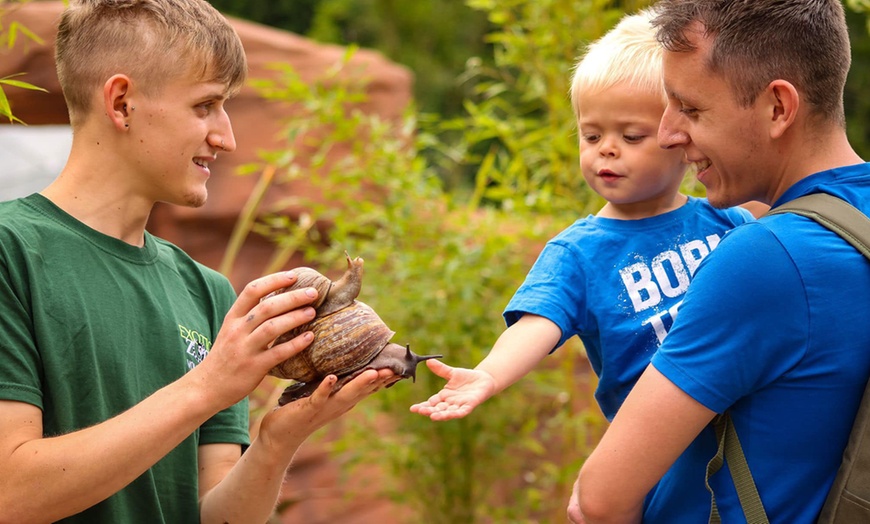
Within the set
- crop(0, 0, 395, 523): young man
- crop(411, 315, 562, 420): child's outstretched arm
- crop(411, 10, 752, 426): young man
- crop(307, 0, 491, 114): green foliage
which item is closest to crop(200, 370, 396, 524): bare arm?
crop(0, 0, 395, 523): young man

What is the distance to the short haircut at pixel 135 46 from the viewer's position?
176 centimetres

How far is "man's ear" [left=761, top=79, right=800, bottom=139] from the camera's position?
1414 mm

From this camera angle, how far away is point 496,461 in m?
4.24

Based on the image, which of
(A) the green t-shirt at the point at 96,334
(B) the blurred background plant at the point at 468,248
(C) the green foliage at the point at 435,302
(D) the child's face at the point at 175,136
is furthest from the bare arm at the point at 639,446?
(C) the green foliage at the point at 435,302

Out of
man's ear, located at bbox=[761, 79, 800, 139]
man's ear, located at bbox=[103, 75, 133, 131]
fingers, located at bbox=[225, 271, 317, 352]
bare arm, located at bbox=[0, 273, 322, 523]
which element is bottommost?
bare arm, located at bbox=[0, 273, 322, 523]

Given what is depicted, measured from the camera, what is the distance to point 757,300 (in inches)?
52.1

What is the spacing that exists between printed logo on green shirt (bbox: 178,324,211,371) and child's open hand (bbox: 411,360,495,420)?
49 centimetres

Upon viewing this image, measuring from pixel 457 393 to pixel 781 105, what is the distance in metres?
0.72

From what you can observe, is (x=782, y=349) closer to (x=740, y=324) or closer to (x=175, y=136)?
(x=740, y=324)

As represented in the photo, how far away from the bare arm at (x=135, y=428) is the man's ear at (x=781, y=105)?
31.1 inches

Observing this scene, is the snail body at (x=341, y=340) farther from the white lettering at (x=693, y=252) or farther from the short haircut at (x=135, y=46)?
the white lettering at (x=693, y=252)

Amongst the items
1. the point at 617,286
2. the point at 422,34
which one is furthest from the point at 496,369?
the point at 422,34

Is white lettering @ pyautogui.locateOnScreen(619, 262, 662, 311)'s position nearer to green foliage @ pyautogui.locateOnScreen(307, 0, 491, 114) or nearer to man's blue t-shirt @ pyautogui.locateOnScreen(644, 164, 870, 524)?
man's blue t-shirt @ pyautogui.locateOnScreen(644, 164, 870, 524)

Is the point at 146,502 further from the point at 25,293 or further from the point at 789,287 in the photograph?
the point at 789,287
